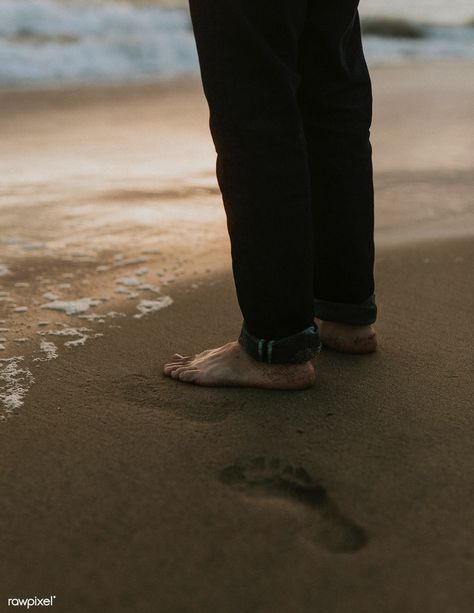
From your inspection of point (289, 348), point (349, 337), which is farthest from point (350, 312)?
point (289, 348)

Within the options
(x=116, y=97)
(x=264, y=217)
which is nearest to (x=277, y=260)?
(x=264, y=217)

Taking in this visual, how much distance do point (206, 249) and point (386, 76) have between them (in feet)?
16.1

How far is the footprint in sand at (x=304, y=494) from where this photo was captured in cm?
98

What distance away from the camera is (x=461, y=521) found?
101 centimetres

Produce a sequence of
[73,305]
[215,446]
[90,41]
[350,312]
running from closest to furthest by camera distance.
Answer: [215,446] → [350,312] → [73,305] → [90,41]

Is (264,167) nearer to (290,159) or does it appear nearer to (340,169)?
(290,159)

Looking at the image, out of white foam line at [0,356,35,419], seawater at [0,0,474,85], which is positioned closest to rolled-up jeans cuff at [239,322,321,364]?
white foam line at [0,356,35,419]

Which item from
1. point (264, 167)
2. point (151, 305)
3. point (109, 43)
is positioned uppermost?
point (264, 167)

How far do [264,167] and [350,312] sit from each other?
15.8 inches

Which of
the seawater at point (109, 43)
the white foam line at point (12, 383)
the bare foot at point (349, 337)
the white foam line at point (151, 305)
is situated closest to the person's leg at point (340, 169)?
the bare foot at point (349, 337)

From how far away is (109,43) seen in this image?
26.5 feet

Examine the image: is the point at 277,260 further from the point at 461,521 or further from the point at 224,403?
the point at 461,521

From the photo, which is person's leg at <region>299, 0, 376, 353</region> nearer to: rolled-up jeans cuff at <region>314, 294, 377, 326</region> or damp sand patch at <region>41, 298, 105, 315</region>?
rolled-up jeans cuff at <region>314, 294, 377, 326</region>

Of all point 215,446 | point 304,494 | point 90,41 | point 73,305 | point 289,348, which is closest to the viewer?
point 304,494
